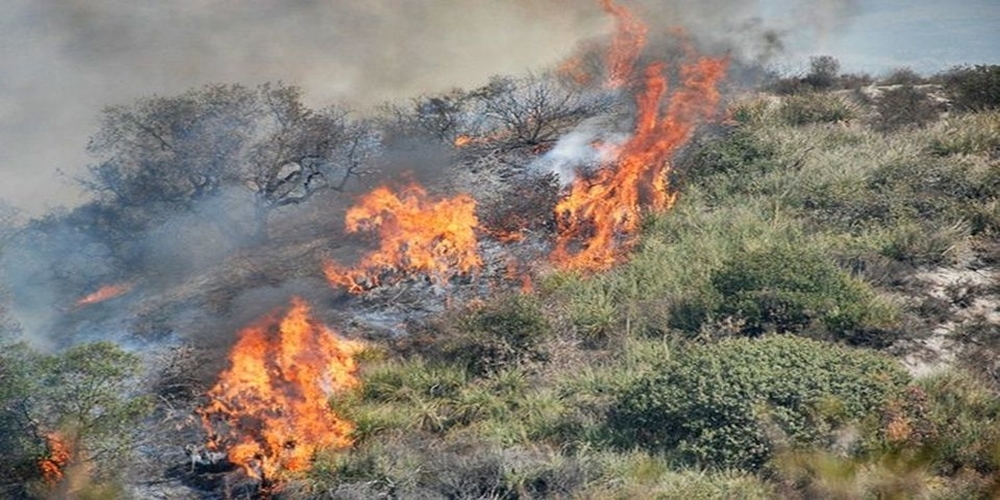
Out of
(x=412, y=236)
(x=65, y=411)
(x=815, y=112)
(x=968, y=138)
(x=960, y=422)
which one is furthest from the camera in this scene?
(x=815, y=112)

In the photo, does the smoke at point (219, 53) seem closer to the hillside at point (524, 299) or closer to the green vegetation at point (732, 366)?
the hillside at point (524, 299)

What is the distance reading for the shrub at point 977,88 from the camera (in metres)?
25.5

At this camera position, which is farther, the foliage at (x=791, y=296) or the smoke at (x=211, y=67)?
the smoke at (x=211, y=67)

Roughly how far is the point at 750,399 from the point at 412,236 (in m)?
9.25

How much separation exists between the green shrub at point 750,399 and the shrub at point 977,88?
1695 centimetres

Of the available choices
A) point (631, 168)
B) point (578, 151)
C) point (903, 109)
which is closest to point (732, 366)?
point (631, 168)

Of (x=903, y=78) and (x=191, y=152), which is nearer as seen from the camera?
(x=191, y=152)

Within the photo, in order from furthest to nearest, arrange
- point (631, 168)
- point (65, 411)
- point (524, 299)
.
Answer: point (631, 168)
point (524, 299)
point (65, 411)

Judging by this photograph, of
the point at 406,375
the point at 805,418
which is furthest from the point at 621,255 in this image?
the point at 805,418

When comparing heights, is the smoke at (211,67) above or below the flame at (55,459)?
above

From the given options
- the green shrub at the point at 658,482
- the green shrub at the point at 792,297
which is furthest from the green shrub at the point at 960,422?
the green shrub at the point at 658,482

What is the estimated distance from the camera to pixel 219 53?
25.2 m

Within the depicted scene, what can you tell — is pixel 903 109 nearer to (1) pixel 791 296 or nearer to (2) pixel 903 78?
(2) pixel 903 78

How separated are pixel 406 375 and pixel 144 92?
14.7 meters
